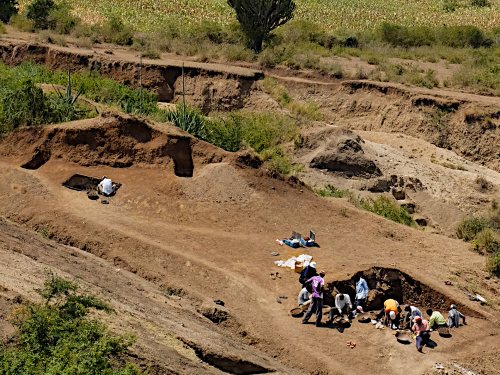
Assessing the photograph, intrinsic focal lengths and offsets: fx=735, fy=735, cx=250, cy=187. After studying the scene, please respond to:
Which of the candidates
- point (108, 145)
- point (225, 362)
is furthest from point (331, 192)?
point (225, 362)

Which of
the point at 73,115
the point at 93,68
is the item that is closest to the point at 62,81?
the point at 93,68

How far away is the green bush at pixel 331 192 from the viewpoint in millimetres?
19344

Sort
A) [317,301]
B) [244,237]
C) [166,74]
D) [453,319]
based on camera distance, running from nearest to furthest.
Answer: [317,301]
[453,319]
[244,237]
[166,74]

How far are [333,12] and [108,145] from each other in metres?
37.3

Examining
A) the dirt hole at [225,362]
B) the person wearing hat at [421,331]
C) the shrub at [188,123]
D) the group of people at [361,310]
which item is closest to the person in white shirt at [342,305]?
the group of people at [361,310]

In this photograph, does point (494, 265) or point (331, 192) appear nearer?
point (494, 265)

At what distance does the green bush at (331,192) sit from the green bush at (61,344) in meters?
11.0

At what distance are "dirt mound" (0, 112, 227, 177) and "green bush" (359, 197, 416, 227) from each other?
184 inches

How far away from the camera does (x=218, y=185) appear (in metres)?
16.4

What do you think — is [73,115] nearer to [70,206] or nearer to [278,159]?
[70,206]

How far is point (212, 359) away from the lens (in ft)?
31.0

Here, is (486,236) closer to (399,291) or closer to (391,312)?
(399,291)

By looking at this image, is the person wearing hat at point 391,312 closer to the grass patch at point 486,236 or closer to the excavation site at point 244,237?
the excavation site at point 244,237

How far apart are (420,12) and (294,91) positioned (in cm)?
2750
